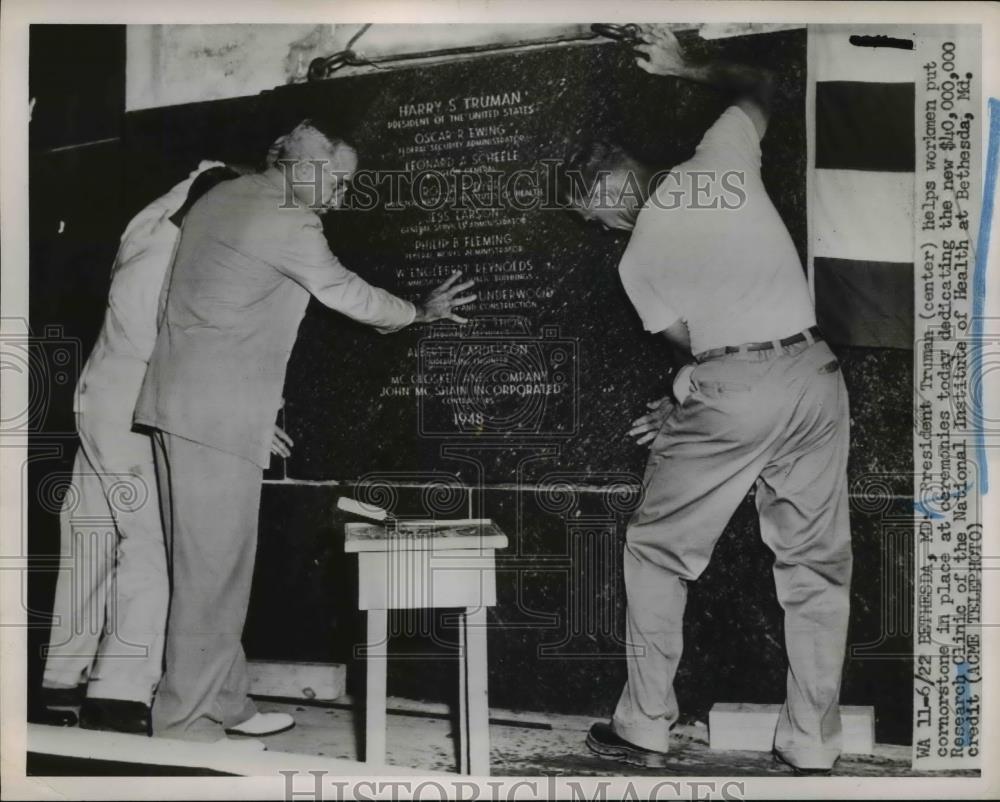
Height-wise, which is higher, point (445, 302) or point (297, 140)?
point (297, 140)

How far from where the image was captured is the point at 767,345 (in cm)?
271

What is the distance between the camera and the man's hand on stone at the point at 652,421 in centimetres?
277

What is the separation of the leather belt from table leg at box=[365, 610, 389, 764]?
3.60 feet

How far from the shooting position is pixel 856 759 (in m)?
2.76

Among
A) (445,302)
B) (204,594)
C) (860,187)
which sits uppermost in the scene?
(860,187)

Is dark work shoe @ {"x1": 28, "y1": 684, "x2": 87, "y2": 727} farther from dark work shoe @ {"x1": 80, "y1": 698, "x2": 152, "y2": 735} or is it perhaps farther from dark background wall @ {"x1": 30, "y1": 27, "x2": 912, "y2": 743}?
dark background wall @ {"x1": 30, "y1": 27, "x2": 912, "y2": 743}

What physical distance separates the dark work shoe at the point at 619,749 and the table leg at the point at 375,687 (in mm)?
566

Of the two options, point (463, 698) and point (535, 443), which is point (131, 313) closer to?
point (535, 443)

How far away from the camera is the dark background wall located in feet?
9.04

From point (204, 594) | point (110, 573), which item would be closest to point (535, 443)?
point (204, 594)

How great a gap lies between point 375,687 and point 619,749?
0.68m

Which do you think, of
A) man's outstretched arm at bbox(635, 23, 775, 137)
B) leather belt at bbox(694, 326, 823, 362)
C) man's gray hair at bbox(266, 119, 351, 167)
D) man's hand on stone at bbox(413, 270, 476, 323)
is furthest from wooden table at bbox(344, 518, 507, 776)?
man's outstretched arm at bbox(635, 23, 775, 137)

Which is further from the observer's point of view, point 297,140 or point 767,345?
point 297,140

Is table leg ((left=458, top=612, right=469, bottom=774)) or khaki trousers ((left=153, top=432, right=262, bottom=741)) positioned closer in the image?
table leg ((left=458, top=612, right=469, bottom=774))
